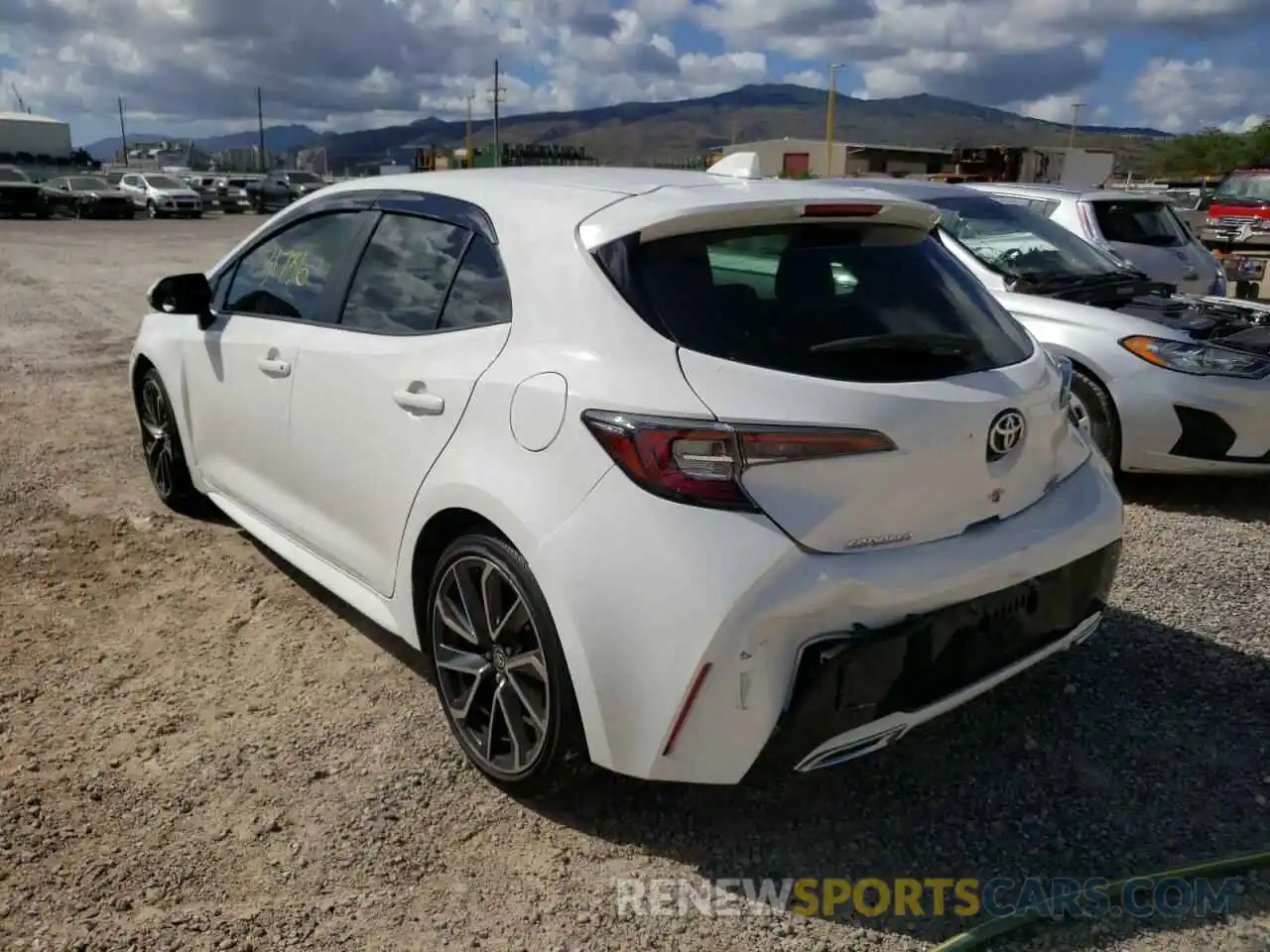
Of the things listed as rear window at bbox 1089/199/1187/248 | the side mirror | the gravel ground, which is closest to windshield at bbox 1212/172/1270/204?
rear window at bbox 1089/199/1187/248

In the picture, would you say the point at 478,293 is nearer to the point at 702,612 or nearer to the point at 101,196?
the point at 702,612

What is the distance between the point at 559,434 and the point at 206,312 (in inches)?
94.7

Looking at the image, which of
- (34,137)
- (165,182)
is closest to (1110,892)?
(165,182)

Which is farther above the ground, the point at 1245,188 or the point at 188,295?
the point at 1245,188

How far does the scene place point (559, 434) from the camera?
2508 millimetres

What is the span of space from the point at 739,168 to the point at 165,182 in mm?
39887

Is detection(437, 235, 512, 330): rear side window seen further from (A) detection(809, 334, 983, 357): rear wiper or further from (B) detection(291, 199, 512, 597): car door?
(A) detection(809, 334, 983, 357): rear wiper

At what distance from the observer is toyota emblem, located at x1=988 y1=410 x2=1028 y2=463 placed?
263 cm

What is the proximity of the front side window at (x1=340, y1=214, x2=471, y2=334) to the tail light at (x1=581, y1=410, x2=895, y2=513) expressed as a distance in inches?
40.6

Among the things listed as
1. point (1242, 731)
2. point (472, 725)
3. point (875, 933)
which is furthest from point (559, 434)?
point (1242, 731)

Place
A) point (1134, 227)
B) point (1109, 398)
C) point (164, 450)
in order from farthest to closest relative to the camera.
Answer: point (1134, 227)
point (1109, 398)
point (164, 450)

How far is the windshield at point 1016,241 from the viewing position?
→ 634cm

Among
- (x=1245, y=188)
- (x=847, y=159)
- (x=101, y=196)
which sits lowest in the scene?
(x=101, y=196)

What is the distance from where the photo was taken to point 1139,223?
8.52 m
